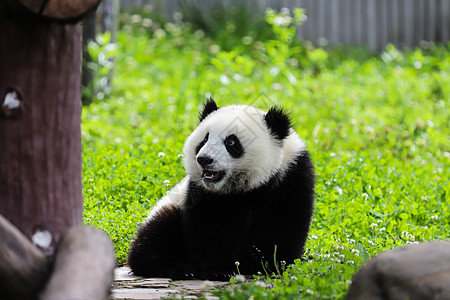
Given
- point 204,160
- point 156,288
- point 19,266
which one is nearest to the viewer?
point 19,266

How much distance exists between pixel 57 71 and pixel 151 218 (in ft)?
5.17

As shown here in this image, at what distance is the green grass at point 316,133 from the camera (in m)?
4.30

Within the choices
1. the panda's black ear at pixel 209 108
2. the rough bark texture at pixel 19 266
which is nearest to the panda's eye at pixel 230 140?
the panda's black ear at pixel 209 108

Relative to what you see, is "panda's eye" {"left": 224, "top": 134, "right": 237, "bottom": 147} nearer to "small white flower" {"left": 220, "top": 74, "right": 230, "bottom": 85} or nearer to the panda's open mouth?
the panda's open mouth

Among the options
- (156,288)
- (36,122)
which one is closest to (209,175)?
(156,288)

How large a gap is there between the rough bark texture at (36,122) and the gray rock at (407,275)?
1200mm

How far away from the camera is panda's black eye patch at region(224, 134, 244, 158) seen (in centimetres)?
371

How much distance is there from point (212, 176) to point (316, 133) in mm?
3520

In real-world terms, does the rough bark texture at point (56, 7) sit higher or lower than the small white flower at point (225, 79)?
higher

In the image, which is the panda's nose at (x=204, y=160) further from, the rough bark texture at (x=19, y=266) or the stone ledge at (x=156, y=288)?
the rough bark texture at (x=19, y=266)

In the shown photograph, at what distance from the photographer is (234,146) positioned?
3.73 meters

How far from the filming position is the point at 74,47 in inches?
103

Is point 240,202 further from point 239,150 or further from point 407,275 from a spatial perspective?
point 407,275

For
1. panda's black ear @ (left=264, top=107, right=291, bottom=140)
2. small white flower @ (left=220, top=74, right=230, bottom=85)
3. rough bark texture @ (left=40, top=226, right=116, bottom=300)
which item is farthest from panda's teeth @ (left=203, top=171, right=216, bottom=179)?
small white flower @ (left=220, top=74, right=230, bottom=85)
